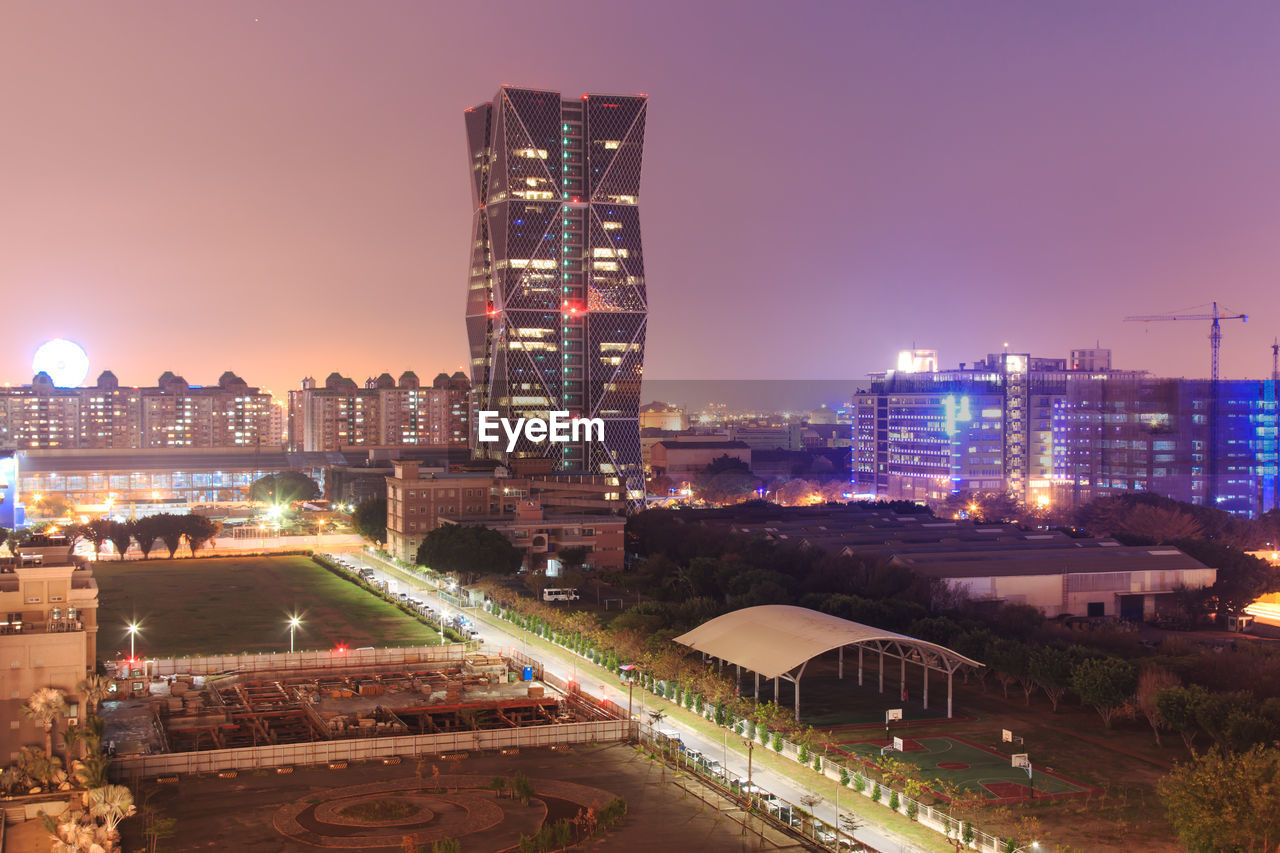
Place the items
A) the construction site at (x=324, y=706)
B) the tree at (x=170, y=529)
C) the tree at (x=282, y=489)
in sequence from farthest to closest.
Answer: the tree at (x=282, y=489)
the tree at (x=170, y=529)
the construction site at (x=324, y=706)

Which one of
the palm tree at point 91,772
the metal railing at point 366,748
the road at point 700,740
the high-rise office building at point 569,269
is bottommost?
the road at point 700,740

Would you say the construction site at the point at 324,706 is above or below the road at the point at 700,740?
above

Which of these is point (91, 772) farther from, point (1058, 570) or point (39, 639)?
point (1058, 570)

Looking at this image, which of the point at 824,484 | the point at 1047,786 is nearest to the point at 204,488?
the point at 824,484

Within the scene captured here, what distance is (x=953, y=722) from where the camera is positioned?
143 ft

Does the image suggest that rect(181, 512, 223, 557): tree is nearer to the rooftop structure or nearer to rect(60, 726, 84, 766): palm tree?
the rooftop structure

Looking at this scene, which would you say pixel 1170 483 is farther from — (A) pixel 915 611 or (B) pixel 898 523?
(A) pixel 915 611

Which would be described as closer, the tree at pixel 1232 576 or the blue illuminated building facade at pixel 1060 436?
the tree at pixel 1232 576

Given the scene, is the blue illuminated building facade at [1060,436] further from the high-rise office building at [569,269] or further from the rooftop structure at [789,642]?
the rooftop structure at [789,642]

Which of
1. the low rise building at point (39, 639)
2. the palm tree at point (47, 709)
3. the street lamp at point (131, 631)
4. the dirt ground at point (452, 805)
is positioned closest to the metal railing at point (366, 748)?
the dirt ground at point (452, 805)

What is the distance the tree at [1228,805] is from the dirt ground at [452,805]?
936cm

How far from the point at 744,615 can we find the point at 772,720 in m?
9.08

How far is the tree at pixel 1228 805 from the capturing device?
2838cm

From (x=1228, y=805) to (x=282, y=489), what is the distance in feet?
423
